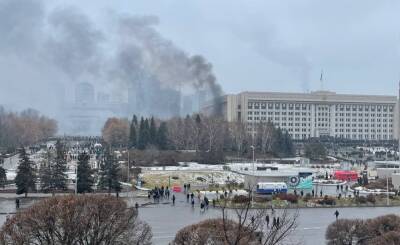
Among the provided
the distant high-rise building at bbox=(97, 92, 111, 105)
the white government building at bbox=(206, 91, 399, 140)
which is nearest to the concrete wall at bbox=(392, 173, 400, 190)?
the white government building at bbox=(206, 91, 399, 140)

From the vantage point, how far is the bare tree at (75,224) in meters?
11.0

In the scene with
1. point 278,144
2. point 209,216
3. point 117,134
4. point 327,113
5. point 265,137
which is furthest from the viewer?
point 327,113

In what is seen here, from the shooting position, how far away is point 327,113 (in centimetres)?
8756

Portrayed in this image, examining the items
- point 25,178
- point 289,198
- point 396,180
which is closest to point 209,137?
point 396,180

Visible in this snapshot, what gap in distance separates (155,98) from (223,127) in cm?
7256

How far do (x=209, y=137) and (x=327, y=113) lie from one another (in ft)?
129

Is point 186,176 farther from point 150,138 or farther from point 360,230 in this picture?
point 360,230

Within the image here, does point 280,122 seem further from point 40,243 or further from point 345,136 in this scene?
point 40,243

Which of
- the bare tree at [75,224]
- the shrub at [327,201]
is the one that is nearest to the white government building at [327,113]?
the shrub at [327,201]

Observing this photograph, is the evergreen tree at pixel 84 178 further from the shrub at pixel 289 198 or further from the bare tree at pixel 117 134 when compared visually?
the bare tree at pixel 117 134

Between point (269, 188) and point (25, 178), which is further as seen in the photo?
point (269, 188)

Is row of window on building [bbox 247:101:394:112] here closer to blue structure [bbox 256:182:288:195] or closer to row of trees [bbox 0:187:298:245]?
blue structure [bbox 256:182:288:195]

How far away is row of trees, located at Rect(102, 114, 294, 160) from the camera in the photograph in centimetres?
4912

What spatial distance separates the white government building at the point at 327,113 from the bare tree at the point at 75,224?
7076cm
